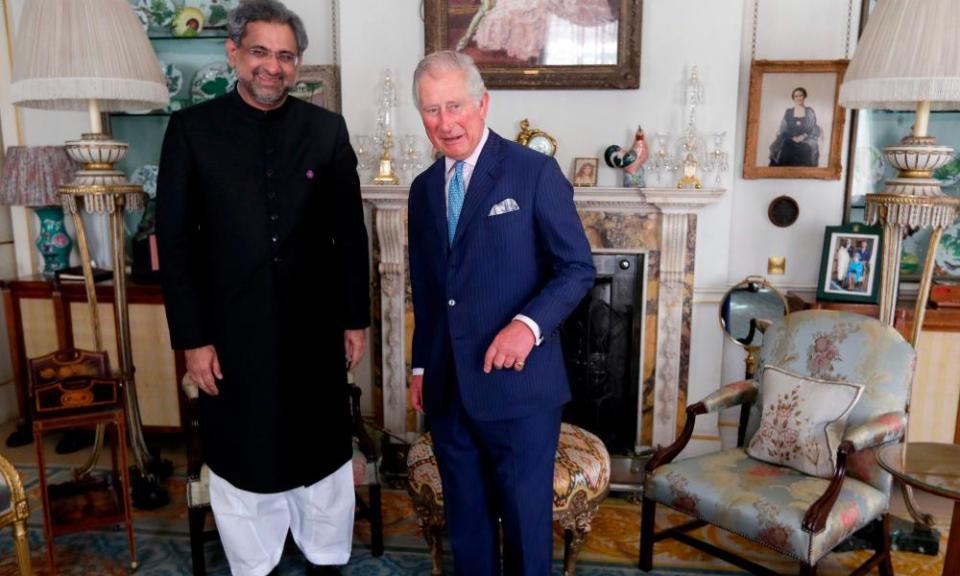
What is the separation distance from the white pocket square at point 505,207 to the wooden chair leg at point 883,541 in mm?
1665

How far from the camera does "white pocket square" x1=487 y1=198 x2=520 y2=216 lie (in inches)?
64.3

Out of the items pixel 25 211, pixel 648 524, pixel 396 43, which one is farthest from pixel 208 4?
pixel 648 524

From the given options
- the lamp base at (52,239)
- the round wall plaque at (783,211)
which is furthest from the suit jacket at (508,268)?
the lamp base at (52,239)

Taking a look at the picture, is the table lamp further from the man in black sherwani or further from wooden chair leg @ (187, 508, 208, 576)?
wooden chair leg @ (187, 508, 208, 576)

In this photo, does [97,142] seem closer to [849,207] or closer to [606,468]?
[606,468]

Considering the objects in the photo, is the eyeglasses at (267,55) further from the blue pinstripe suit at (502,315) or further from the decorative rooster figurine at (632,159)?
the decorative rooster figurine at (632,159)

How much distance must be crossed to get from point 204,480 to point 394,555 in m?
0.74

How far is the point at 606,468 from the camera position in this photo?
2279 mm

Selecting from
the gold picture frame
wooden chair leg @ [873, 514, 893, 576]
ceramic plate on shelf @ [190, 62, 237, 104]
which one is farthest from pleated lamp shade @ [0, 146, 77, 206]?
wooden chair leg @ [873, 514, 893, 576]

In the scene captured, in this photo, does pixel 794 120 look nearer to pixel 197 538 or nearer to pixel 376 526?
pixel 376 526

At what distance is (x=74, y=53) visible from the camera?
2.50 meters

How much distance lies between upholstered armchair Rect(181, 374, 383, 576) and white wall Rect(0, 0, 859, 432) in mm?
1472

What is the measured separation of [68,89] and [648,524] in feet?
8.50

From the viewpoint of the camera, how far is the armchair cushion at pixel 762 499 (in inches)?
77.5
